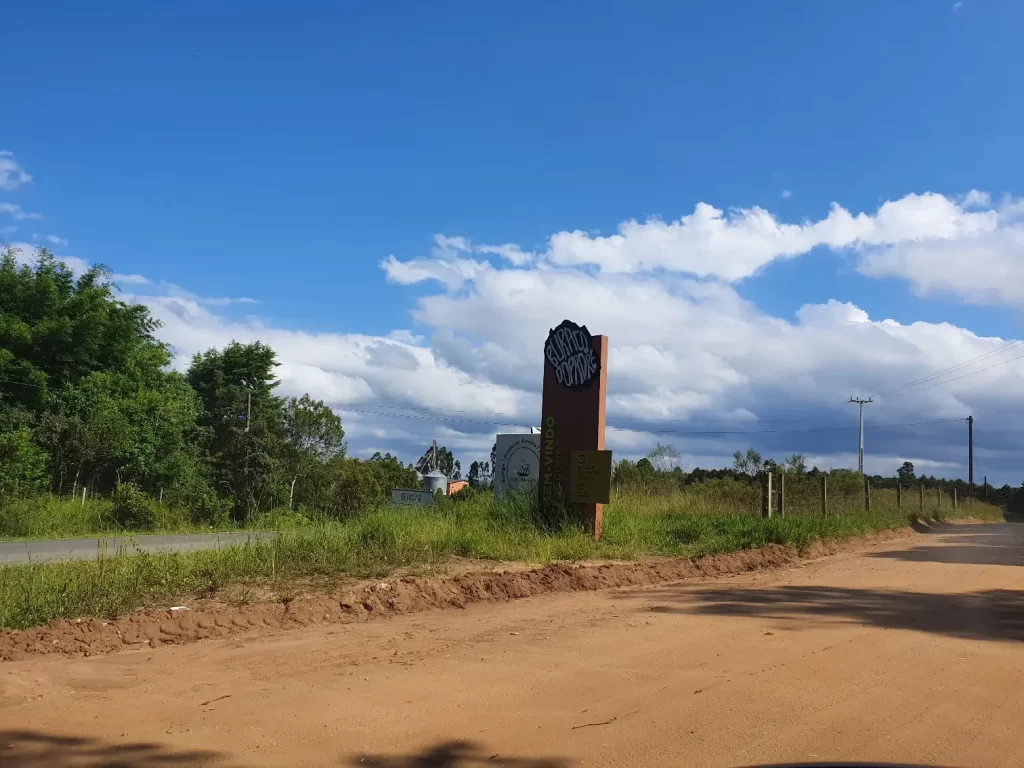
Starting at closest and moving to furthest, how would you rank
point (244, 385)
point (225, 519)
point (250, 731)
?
point (250, 731) → point (225, 519) → point (244, 385)

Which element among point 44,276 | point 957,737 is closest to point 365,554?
point 957,737

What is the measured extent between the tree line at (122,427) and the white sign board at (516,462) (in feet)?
31.2

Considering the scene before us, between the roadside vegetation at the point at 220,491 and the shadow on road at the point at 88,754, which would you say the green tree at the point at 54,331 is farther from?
the shadow on road at the point at 88,754

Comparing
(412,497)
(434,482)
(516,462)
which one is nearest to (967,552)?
(516,462)

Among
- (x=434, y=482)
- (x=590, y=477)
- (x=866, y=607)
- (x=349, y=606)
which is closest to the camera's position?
(x=349, y=606)

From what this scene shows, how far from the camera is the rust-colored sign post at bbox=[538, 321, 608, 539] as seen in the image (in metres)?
17.0

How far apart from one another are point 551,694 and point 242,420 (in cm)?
3793

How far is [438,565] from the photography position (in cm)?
1177

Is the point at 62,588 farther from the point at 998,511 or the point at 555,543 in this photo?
the point at 998,511

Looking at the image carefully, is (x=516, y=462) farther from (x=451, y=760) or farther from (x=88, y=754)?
(x=88, y=754)

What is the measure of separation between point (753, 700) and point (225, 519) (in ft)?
94.4

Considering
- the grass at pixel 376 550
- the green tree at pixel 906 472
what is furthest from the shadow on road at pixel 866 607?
the green tree at pixel 906 472

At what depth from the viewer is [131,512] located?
2645 cm

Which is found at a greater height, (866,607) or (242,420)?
(242,420)
